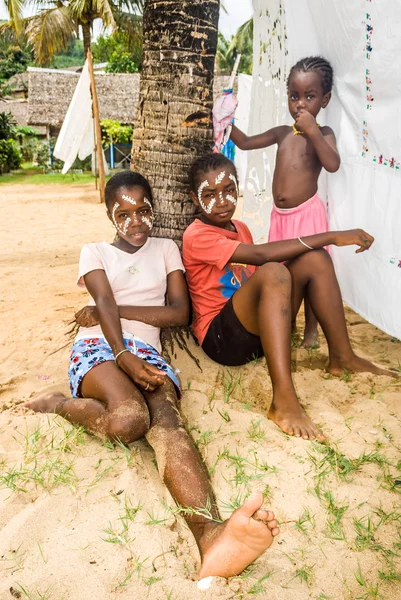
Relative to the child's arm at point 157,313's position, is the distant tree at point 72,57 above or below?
above

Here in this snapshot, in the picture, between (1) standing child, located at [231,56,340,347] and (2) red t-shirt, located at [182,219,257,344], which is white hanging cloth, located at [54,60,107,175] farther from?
(2) red t-shirt, located at [182,219,257,344]

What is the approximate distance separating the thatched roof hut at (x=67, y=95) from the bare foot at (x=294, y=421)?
55.9 feet

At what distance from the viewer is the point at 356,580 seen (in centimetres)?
155

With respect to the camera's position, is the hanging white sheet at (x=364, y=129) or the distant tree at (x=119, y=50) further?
the distant tree at (x=119, y=50)

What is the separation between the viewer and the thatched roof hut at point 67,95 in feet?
58.6

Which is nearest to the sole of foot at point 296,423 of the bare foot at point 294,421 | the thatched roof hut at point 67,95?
the bare foot at point 294,421

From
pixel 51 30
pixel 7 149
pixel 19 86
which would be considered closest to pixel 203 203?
pixel 7 149

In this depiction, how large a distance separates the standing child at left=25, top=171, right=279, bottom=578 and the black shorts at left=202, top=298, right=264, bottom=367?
0.19 meters

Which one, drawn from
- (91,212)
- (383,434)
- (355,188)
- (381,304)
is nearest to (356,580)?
(383,434)

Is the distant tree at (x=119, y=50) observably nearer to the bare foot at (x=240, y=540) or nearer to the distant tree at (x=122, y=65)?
the distant tree at (x=122, y=65)

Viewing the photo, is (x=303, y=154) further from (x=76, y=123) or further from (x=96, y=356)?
(x=76, y=123)

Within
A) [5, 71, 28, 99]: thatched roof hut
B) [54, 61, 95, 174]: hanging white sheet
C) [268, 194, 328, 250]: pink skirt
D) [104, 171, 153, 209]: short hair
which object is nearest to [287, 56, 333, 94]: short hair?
Result: [268, 194, 328, 250]: pink skirt

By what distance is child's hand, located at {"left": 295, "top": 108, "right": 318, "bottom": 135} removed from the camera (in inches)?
113

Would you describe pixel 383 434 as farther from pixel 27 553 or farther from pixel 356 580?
pixel 27 553
